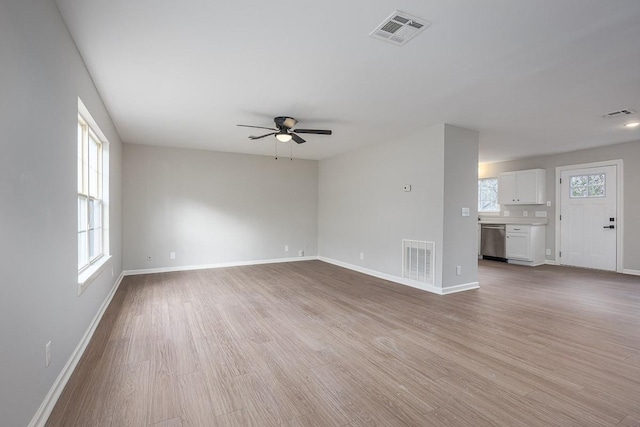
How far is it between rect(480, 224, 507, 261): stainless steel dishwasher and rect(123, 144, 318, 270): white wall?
14.0ft

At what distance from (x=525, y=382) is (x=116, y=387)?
284 cm

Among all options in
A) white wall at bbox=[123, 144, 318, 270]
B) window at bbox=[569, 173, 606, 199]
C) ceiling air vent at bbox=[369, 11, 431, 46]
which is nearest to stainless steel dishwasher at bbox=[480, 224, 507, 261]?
window at bbox=[569, 173, 606, 199]

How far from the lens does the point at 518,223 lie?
691cm

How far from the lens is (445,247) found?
435cm

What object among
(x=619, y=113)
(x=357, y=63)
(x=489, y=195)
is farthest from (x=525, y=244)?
(x=357, y=63)

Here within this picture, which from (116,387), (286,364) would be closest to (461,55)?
(286,364)

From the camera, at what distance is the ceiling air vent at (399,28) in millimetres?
2014

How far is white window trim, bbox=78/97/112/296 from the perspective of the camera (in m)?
2.72

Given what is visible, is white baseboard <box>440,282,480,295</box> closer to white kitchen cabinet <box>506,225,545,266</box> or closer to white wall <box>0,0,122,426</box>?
white kitchen cabinet <box>506,225,545,266</box>

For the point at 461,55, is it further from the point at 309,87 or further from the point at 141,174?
the point at 141,174

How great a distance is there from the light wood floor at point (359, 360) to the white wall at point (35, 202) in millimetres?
446

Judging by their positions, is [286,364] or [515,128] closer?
[286,364]

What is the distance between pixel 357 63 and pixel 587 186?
6413 millimetres

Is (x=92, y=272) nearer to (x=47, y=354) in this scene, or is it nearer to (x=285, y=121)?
(x=47, y=354)
